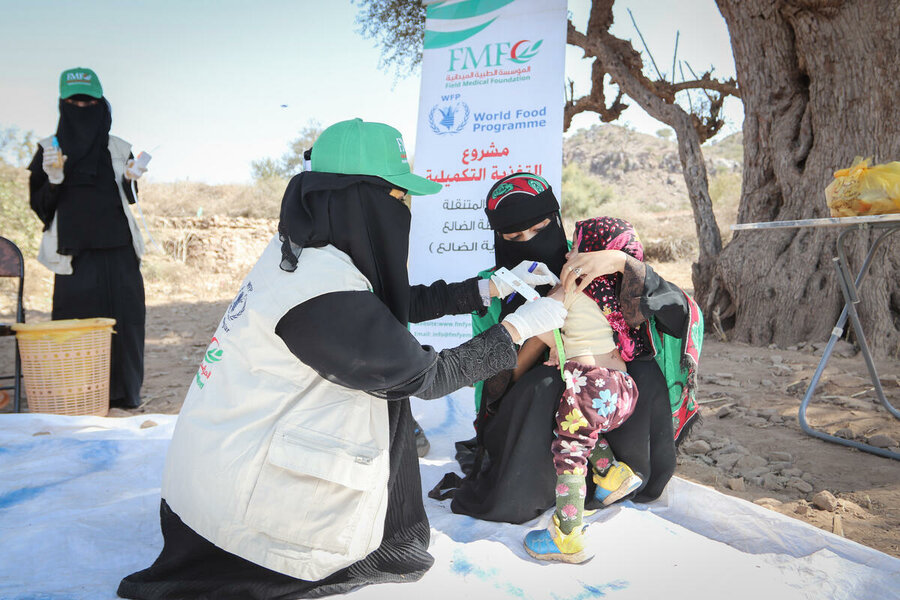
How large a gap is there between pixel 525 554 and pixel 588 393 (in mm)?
594

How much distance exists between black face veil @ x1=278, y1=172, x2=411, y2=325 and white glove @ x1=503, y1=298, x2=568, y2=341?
398mm

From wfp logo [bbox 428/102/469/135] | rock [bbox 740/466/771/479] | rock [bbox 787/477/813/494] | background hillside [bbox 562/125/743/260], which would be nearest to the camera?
rock [bbox 787/477/813/494]

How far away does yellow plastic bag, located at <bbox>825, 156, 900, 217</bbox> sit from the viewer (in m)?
2.67

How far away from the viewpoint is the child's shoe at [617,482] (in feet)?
7.46

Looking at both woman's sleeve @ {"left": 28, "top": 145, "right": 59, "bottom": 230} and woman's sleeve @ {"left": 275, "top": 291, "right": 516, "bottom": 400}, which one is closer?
woman's sleeve @ {"left": 275, "top": 291, "right": 516, "bottom": 400}

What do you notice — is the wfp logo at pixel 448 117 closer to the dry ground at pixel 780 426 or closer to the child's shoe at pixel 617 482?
the dry ground at pixel 780 426

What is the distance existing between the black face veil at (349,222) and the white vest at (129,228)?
3.15 m

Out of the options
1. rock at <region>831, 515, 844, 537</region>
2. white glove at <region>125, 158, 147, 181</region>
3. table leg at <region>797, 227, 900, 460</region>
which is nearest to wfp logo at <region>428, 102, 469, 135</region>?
white glove at <region>125, 158, 147, 181</region>

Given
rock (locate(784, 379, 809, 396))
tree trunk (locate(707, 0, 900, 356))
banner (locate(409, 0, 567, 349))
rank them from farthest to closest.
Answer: tree trunk (locate(707, 0, 900, 356)), banner (locate(409, 0, 567, 349)), rock (locate(784, 379, 809, 396))

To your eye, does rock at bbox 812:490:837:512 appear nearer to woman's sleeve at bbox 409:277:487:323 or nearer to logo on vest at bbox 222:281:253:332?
woman's sleeve at bbox 409:277:487:323

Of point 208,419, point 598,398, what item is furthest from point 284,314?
point 598,398

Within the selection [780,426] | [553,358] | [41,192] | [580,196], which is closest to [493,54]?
[553,358]

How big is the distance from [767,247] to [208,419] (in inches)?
215

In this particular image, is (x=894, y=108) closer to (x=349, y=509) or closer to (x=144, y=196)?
(x=349, y=509)
